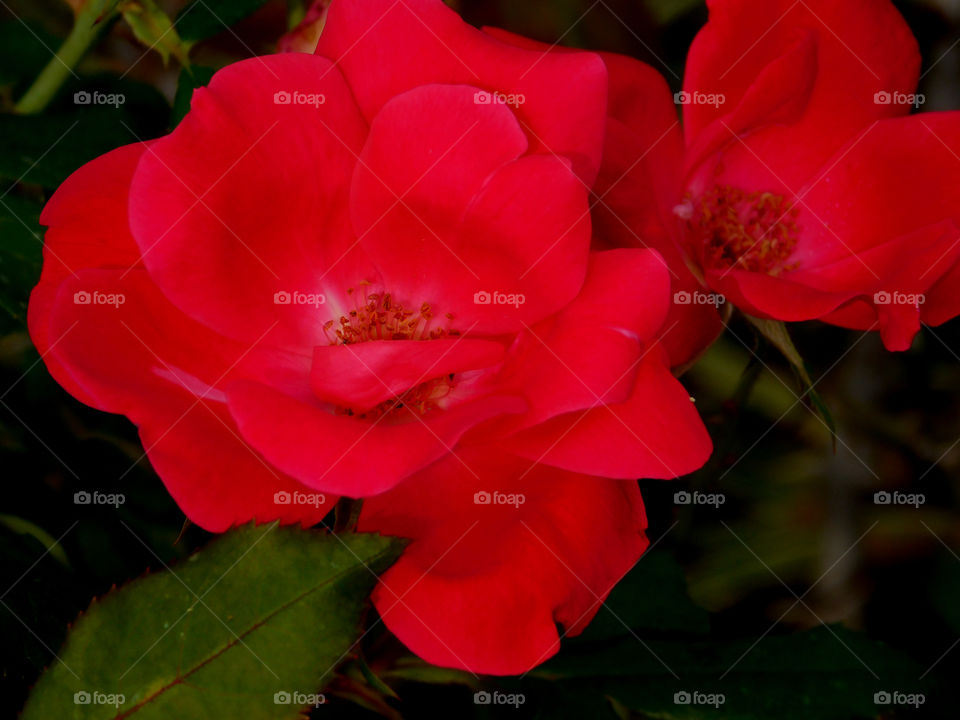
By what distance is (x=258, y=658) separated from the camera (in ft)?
1.40

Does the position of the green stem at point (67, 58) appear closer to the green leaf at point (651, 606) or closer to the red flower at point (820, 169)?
the red flower at point (820, 169)

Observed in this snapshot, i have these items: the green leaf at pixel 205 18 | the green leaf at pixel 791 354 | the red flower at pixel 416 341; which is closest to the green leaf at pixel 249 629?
the red flower at pixel 416 341

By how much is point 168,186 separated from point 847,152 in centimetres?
43

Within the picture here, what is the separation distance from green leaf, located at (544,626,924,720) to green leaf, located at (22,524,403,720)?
0.91ft

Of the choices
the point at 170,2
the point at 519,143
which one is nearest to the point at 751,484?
the point at 519,143

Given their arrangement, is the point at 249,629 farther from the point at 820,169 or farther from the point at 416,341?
the point at 820,169

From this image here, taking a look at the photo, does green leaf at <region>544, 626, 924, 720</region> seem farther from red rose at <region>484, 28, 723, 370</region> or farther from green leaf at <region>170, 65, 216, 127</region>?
green leaf at <region>170, 65, 216, 127</region>

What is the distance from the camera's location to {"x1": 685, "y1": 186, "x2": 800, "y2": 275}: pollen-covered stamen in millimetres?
655

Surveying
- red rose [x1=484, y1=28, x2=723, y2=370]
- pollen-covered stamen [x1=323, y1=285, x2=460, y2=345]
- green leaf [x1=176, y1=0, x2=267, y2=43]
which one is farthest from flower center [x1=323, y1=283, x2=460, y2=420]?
green leaf [x1=176, y1=0, x2=267, y2=43]

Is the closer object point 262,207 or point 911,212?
point 262,207

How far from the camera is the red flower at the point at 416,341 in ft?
1.32

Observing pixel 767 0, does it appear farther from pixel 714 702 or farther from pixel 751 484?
pixel 751 484

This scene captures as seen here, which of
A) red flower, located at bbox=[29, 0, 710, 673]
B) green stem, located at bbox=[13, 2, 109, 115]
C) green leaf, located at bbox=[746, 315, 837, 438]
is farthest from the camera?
green stem, located at bbox=[13, 2, 109, 115]

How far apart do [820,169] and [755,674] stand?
358mm
